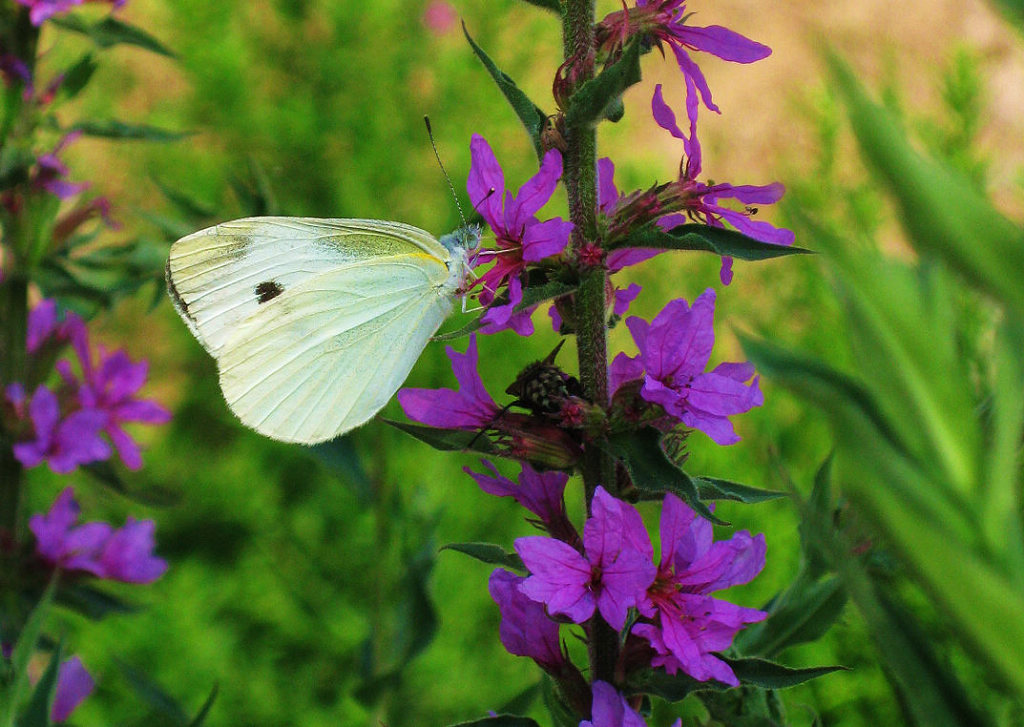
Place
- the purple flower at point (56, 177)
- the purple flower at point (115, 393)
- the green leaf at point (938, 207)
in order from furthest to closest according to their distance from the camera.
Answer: the purple flower at point (115, 393) < the purple flower at point (56, 177) < the green leaf at point (938, 207)

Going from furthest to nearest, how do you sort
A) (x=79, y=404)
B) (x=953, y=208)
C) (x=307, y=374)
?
(x=79, y=404) < (x=307, y=374) < (x=953, y=208)

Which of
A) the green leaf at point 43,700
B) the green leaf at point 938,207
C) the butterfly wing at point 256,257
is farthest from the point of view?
the butterfly wing at point 256,257

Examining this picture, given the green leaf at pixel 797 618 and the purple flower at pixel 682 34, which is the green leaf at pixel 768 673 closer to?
the green leaf at pixel 797 618

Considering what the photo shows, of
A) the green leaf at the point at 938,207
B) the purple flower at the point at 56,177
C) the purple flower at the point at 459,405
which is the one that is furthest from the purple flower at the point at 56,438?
the green leaf at the point at 938,207

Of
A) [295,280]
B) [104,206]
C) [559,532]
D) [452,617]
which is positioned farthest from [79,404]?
[452,617]

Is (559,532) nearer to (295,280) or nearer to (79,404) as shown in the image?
(295,280)

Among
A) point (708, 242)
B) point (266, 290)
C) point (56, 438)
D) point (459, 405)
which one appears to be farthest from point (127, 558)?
point (708, 242)
